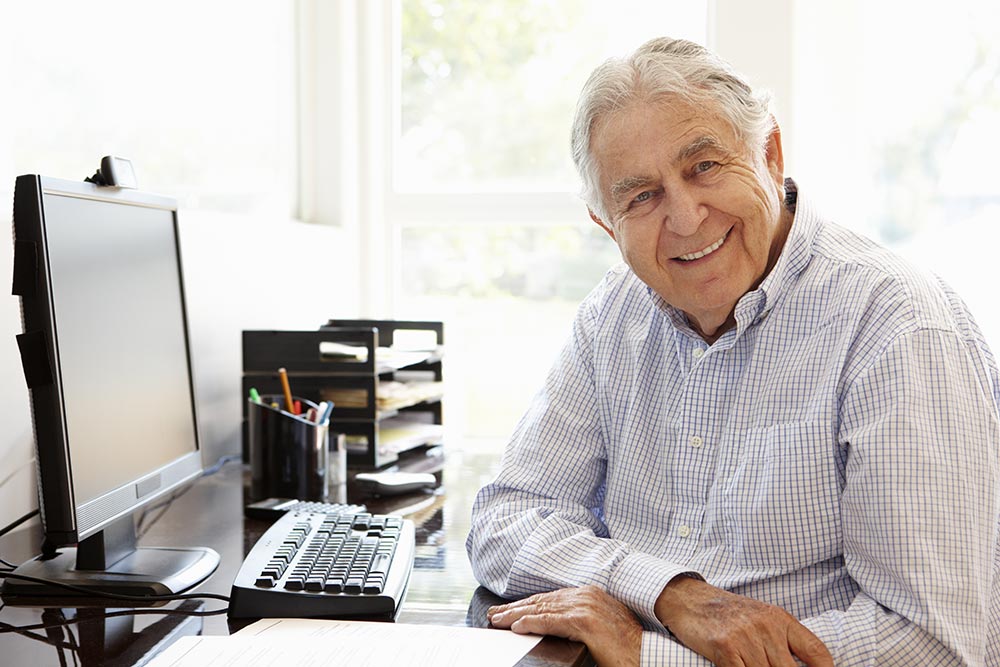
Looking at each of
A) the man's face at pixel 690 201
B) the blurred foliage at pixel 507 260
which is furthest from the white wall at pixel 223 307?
the man's face at pixel 690 201

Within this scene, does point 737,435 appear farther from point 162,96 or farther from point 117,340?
point 162,96

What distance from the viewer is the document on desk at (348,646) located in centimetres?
100

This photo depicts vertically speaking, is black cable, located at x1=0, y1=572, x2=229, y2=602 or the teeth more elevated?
the teeth

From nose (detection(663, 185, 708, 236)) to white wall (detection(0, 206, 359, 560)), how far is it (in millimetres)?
804

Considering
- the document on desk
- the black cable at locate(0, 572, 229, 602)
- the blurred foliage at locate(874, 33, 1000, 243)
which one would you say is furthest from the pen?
the blurred foliage at locate(874, 33, 1000, 243)

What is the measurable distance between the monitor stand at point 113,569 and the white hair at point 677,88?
29.6 inches

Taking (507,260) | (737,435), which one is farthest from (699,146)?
(507,260)

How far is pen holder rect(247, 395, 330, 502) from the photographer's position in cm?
176

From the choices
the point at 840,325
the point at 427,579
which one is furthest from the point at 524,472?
the point at 840,325

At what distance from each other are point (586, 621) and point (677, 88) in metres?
0.66

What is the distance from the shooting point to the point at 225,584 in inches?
50.8

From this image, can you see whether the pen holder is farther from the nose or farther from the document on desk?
the nose

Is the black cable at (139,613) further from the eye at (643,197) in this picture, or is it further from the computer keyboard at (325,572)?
the eye at (643,197)

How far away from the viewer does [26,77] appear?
65.2 inches
